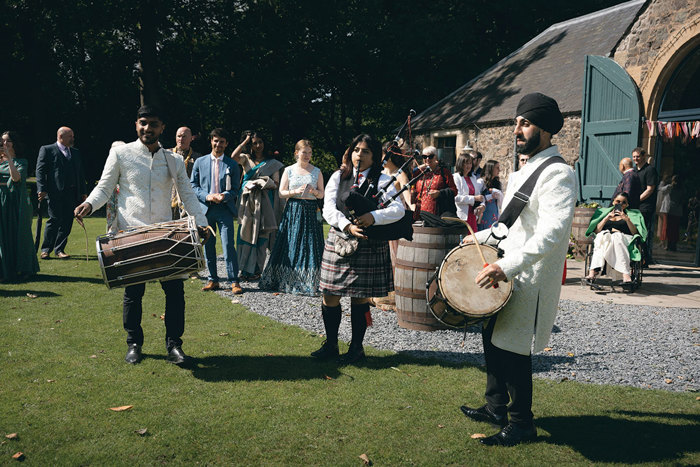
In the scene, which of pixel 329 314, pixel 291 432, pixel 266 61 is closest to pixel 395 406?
pixel 291 432

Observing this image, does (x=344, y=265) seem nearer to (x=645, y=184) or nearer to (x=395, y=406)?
(x=395, y=406)

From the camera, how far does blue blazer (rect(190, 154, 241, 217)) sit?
7.85m

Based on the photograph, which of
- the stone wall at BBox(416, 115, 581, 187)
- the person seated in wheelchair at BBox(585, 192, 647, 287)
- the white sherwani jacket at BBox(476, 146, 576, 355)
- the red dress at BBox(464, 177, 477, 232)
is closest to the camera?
the white sherwani jacket at BBox(476, 146, 576, 355)

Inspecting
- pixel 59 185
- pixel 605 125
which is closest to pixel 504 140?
pixel 605 125

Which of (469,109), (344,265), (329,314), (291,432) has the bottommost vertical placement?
(291,432)

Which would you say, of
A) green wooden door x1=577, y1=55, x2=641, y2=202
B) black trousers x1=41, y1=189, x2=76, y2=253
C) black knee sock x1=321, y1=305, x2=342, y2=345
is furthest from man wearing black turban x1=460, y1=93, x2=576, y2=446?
black trousers x1=41, y1=189, x2=76, y2=253

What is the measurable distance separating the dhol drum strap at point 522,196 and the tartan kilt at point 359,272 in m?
1.57

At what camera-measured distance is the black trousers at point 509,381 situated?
11.4ft

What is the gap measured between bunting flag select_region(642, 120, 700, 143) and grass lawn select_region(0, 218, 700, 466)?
8.05m

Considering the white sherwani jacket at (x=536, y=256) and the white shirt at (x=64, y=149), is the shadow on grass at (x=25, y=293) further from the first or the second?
the white sherwani jacket at (x=536, y=256)

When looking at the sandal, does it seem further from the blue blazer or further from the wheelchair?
the blue blazer

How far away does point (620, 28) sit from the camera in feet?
51.0

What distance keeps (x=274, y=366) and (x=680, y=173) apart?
17.2 meters

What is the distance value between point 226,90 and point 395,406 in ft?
72.0
